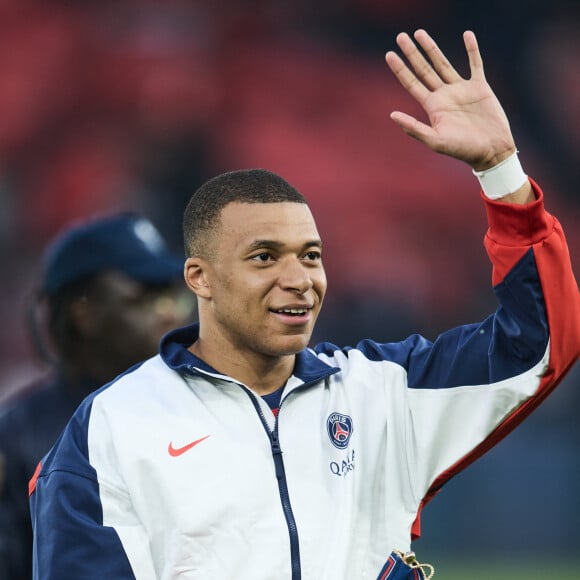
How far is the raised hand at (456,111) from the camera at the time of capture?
8.42 feet

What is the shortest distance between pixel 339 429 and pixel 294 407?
0.12 meters

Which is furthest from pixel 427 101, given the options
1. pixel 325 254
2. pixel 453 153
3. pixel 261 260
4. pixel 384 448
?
Result: pixel 325 254

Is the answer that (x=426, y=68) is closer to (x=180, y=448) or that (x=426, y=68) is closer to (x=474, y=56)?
(x=474, y=56)

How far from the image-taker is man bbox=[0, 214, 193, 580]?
3.85 meters

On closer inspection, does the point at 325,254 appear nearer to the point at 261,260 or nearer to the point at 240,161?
the point at 240,161

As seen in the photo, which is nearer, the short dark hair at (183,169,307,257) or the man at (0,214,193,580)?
the short dark hair at (183,169,307,257)

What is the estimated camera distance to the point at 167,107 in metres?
9.03

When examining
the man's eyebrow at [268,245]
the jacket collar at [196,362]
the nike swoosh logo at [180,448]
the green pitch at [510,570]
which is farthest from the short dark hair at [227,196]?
the green pitch at [510,570]

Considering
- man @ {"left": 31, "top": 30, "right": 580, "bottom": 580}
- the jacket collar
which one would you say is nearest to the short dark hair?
man @ {"left": 31, "top": 30, "right": 580, "bottom": 580}

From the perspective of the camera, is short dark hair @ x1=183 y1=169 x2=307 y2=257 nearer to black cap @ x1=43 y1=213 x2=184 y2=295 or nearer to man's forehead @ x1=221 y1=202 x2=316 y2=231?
man's forehead @ x1=221 y1=202 x2=316 y2=231

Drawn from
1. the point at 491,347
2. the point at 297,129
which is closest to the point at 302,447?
the point at 491,347

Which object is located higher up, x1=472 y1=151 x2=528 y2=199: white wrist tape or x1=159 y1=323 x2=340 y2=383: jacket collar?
x1=472 y1=151 x2=528 y2=199: white wrist tape

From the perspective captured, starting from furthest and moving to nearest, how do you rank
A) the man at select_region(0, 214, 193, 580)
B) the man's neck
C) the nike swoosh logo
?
the man at select_region(0, 214, 193, 580) < the man's neck < the nike swoosh logo

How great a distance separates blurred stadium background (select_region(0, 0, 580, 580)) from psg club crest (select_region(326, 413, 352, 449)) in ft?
18.3
